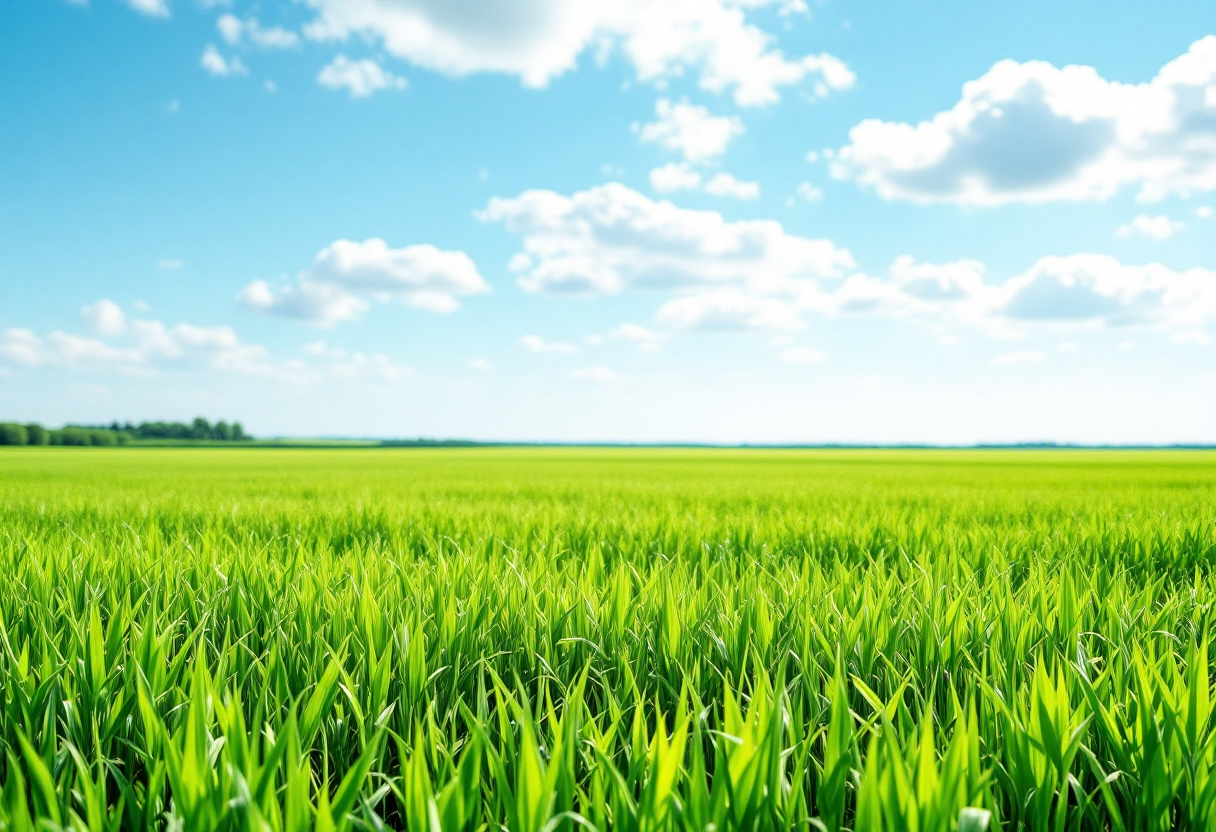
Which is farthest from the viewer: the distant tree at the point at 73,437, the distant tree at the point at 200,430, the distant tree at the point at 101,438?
the distant tree at the point at 200,430

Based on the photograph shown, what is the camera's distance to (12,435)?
3105 inches

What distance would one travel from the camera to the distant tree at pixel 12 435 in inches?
3105

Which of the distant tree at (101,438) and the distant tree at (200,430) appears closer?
the distant tree at (101,438)

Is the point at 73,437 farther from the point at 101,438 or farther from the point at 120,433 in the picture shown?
the point at 120,433

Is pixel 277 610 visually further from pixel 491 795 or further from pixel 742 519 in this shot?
pixel 742 519

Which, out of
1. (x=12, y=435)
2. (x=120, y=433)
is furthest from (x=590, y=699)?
(x=120, y=433)

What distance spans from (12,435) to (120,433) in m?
18.8

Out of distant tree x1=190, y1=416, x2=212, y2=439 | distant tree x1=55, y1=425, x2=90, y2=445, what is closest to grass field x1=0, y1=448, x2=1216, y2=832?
distant tree x1=55, y1=425, x2=90, y2=445

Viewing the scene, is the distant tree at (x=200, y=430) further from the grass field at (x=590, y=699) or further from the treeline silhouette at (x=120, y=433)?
the grass field at (x=590, y=699)

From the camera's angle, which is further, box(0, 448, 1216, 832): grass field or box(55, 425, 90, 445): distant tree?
box(55, 425, 90, 445): distant tree

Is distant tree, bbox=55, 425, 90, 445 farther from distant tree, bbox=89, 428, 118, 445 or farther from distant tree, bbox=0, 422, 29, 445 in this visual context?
distant tree, bbox=0, 422, 29, 445

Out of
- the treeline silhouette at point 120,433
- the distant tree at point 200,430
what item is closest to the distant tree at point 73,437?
the treeline silhouette at point 120,433

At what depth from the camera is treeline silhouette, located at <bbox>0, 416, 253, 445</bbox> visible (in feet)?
265

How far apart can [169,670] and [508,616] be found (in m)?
1.09
